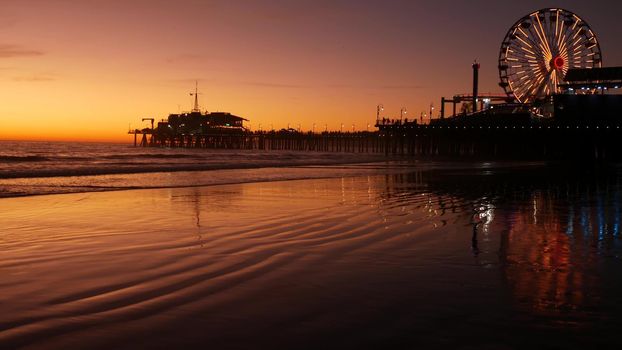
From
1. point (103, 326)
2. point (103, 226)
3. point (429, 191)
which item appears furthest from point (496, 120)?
point (103, 326)

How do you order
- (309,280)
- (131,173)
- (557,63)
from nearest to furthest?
1. (309,280)
2. (131,173)
3. (557,63)

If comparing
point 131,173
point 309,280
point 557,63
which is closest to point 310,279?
point 309,280

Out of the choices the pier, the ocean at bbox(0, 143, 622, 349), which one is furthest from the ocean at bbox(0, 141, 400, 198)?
the pier

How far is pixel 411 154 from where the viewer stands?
76.0 meters

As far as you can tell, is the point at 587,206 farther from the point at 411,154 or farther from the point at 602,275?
the point at 411,154

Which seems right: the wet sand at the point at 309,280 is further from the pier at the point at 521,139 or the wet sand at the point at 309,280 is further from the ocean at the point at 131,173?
the pier at the point at 521,139

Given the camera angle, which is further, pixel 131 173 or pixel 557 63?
pixel 557 63

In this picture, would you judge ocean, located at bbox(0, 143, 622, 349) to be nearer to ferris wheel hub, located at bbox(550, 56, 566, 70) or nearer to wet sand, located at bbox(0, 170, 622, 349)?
wet sand, located at bbox(0, 170, 622, 349)

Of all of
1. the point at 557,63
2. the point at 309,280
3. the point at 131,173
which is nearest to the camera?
the point at 309,280

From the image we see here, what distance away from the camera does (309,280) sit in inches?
226

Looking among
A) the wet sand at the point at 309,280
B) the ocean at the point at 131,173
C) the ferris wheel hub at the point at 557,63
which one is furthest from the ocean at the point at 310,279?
the ferris wheel hub at the point at 557,63

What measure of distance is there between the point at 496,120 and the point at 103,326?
71342 millimetres

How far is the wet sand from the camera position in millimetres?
4062

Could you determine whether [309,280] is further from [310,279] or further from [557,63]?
[557,63]
